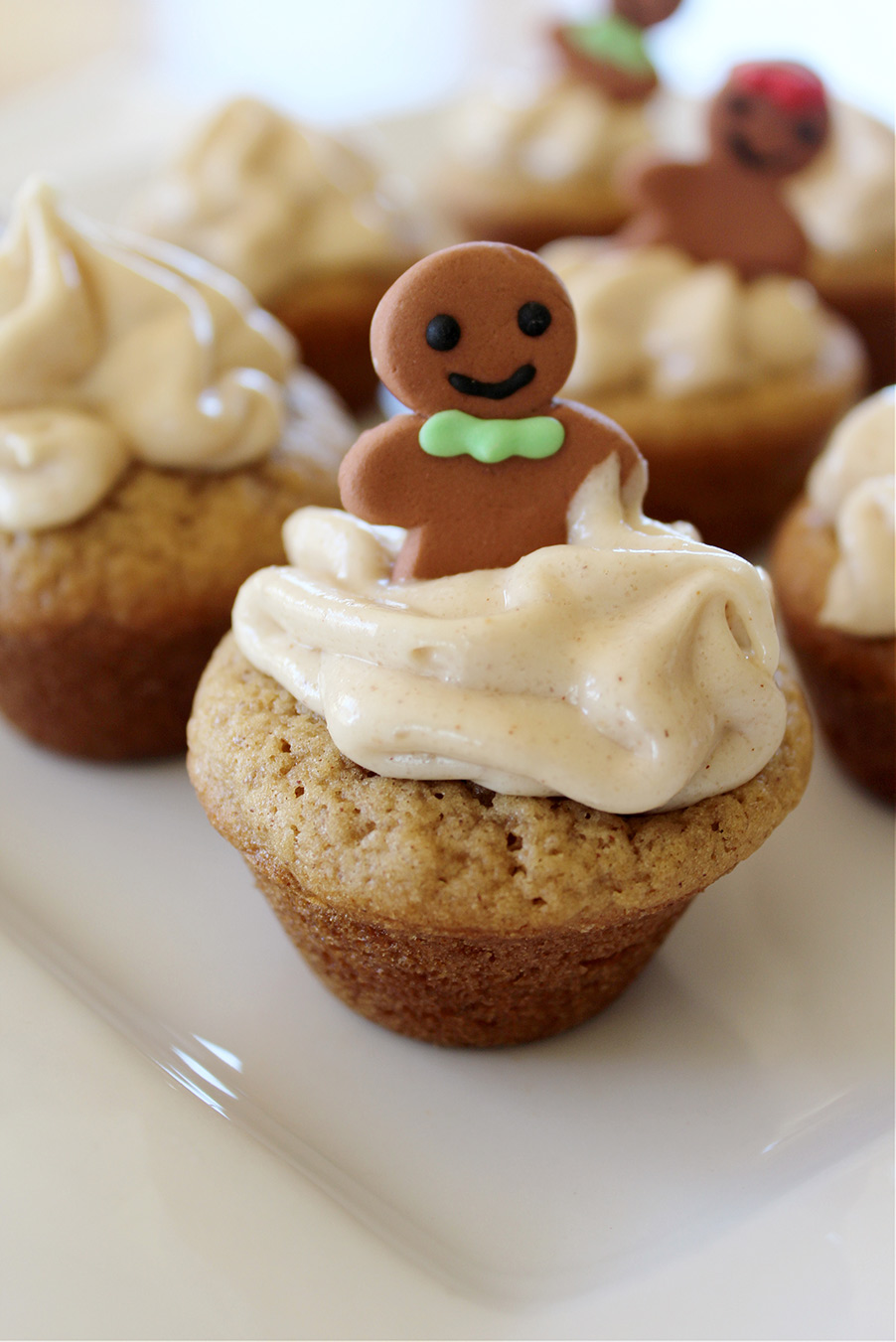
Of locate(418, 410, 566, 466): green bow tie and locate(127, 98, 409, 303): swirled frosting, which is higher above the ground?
locate(418, 410, 566, 466): green bow tie

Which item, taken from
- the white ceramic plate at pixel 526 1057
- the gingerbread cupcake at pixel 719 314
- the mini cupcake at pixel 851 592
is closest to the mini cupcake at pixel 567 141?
the gingerbread cupcake at pixel 719 314

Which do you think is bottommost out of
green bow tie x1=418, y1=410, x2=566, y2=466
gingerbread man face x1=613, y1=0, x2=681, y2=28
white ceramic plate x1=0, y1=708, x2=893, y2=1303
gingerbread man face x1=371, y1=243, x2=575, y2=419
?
white ceramic plate x1=0, y1=708, x2=893, y2=1303

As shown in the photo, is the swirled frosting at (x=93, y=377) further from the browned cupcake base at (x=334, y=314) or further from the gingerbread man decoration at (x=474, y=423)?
the browned cupcake base at (x=334, y=314)

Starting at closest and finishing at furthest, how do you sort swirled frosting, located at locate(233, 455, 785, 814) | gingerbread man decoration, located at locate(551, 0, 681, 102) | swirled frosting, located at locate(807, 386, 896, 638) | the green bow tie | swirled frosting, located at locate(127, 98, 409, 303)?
swirled frosting, located at locate(233, 455, 785, 814) → the green bow tie → swirled frosting, located at locate(807, 386, 896, 638) → swirled frosting, located at locate(127, 98, 409, 303) → gingerbread man decoration, located at locate(551, 0, 681, 102)

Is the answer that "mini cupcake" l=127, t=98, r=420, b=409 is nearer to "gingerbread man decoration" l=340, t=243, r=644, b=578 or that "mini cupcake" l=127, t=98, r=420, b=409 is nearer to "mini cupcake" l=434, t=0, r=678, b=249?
"mini cupcake" l=434, t=0, r=678, b=249

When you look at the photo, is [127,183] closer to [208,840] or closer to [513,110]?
[513,110]

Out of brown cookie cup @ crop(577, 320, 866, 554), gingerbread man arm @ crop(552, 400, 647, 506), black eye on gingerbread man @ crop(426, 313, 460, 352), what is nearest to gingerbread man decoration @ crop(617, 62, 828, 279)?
brown cookie cup @ crop(577, 320, 866, 554)

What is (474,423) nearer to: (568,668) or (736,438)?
(568,668)
